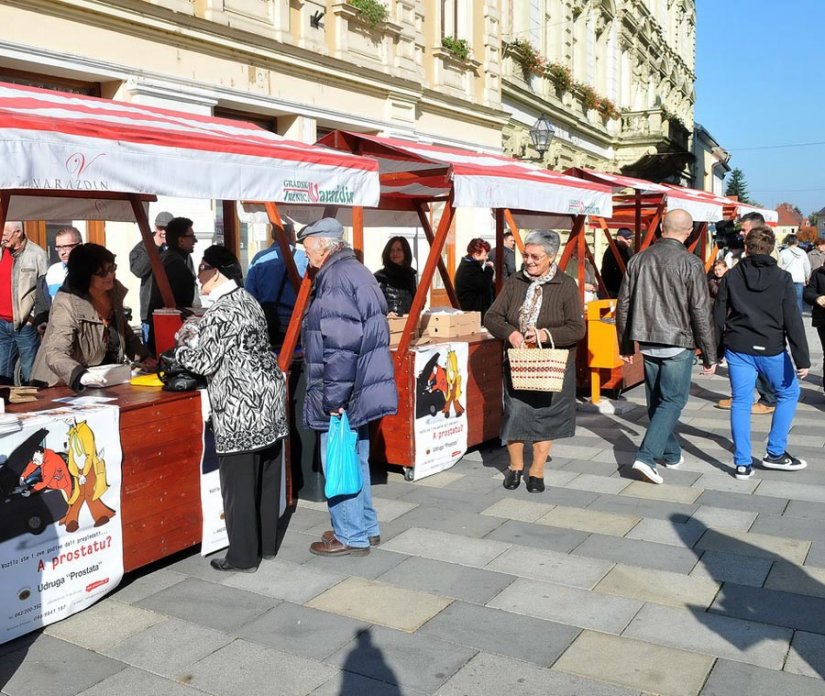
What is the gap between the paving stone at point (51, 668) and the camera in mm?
3416

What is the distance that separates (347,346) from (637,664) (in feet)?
6.39

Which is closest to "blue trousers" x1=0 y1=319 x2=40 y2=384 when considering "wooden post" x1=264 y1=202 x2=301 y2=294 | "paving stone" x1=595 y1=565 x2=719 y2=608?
"wooden post" x1=264 y1=202 x2=301 y2=294

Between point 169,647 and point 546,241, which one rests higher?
point 546,241

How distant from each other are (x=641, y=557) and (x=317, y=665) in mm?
1964

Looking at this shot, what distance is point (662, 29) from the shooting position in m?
38.3

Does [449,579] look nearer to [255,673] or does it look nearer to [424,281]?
[255,673]

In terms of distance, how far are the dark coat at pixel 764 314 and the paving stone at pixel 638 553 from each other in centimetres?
196

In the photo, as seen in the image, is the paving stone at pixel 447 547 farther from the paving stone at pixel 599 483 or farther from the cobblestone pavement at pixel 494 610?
→ the paving stone at pixel 599 483

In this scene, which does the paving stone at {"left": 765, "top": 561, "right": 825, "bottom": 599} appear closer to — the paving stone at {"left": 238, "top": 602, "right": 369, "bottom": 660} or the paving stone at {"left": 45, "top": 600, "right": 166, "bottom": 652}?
the paving stone at {"left": 238, "top": 602, "right": 369, "bottom": 660}

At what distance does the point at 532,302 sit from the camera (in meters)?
5.86

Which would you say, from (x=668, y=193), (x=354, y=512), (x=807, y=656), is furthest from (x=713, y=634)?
(x=668, y=193)

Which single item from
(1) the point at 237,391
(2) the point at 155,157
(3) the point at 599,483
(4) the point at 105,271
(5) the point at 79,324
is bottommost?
(3) the point at 599,483

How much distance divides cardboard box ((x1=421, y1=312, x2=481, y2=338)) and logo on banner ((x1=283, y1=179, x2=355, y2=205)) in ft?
5.42

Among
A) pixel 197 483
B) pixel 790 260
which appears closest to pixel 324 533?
pixel 197 483
